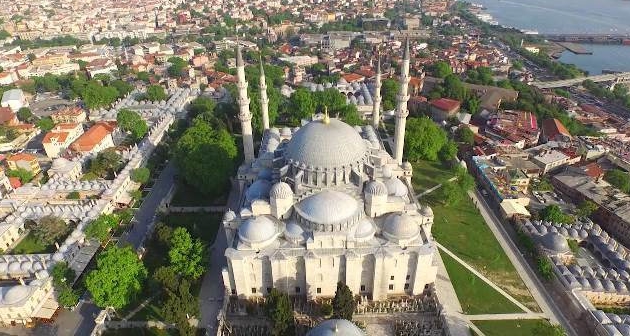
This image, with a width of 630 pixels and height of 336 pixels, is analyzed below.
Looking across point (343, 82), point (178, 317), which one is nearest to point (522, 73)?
point (343, 82)

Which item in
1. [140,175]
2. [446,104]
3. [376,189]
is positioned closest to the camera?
[376,189]

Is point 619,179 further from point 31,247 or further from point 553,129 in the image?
point 31,247

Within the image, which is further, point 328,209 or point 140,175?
point 140,175

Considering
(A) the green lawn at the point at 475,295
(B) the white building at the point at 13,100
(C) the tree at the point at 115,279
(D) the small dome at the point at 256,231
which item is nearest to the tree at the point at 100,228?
(C) the tree at the point at 115,279

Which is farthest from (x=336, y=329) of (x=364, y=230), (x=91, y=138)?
(x=91, y=138)

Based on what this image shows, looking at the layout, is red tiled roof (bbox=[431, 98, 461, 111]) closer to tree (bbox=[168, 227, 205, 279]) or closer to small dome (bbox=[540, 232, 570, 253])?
small dome (bbox=[540, 232, 570, 253])

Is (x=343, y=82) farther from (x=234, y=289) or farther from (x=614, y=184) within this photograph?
(x=234, y=289)
